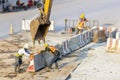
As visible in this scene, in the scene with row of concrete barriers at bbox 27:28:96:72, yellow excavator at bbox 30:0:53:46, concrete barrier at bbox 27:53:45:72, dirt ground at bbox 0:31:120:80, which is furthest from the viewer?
yellow excavator at bbox 30:0:53:46

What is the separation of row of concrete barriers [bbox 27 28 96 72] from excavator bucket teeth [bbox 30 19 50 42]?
1.38 metres

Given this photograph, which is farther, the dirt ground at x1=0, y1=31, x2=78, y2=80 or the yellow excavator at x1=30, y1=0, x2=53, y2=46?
the yellow excavator at x1=30, y1=0, x2=53, y2=46

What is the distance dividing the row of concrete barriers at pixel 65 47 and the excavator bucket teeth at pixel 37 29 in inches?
54.3

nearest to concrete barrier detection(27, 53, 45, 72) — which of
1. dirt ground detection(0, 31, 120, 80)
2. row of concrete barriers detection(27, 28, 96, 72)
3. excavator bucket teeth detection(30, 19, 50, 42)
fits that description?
row of concrete barriers detection(27, 28, 96, 72)

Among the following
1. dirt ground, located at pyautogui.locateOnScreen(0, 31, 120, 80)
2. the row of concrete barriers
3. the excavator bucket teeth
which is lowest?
dirt ground, located at pyautogui.locateOnScreen(0, 31, 120, 80)

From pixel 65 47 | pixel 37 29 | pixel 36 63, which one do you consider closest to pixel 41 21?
pixel 37 29

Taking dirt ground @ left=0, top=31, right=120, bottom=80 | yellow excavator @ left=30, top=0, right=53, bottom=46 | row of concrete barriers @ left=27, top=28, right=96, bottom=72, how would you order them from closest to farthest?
dirt ground @ left=0, top=31, right=120, bottom=80, row of concrete barriers @ left=27, top=28, right=96, bottom=72, yellow excavator @ left=30, top=0, right=53, bottom=46

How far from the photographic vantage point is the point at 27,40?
2869cm

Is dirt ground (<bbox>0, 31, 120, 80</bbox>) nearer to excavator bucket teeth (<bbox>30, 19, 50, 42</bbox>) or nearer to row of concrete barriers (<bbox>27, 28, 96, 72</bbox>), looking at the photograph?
row of concrete barriers (<bbox>27, 28, 96, 72</bbox>)

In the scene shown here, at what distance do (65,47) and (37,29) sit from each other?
10.5 ft

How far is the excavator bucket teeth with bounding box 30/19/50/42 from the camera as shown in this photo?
21.7m

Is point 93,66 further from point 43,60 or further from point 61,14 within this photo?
point 61,14

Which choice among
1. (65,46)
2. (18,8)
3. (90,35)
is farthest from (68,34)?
(18,8)

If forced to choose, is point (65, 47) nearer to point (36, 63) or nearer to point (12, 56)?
point (12, 56)
